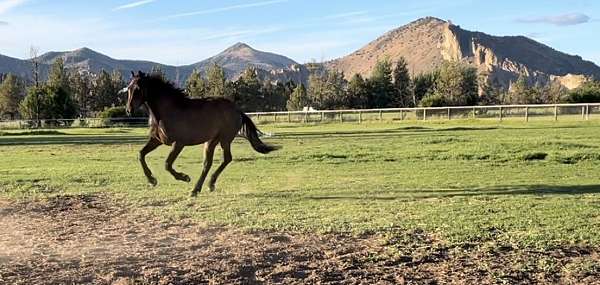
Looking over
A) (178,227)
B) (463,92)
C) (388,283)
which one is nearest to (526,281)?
(388,283)

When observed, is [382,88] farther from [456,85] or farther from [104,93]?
[104,93]

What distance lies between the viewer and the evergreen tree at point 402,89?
323ft

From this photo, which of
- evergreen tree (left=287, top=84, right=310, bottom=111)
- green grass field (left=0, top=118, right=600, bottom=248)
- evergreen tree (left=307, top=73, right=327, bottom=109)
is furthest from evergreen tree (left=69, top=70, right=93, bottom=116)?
green grass field (left=0, top=118, right=600, bottom=248)

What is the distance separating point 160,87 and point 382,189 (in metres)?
4.77

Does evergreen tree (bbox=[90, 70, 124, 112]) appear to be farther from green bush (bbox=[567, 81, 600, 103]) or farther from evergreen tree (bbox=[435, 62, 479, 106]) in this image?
green bush (bbox=[567, 81, 600, 103])

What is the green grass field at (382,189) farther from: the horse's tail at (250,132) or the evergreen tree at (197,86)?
the evergreen tree at (197,86)

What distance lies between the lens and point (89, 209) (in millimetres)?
10352

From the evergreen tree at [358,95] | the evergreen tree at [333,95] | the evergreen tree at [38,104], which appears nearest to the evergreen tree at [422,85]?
the evergreen tree at [358,95]

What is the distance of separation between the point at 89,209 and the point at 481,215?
645cm

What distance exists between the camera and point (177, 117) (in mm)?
11453

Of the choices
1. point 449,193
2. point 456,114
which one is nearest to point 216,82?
point 456,114

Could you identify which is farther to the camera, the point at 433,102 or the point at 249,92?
the point at 249,92

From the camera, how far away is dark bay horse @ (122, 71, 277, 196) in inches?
448

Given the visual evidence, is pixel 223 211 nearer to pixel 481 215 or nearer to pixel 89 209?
pixel 89 209
